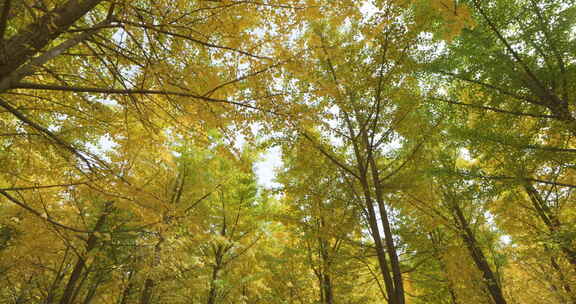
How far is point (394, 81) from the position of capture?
4328 millimetres

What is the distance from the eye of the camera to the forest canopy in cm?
243

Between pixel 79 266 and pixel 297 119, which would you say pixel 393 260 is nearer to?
pixel 297 119

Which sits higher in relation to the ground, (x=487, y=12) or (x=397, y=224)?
(x=487, y=12)

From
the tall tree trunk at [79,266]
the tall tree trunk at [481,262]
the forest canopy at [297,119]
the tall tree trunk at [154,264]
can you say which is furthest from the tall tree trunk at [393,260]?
the tall tree trunk at [79,266]

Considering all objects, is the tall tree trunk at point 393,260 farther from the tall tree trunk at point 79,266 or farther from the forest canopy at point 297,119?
the tall tree trunk at point 79,266

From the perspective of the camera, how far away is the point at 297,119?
241 centimetres

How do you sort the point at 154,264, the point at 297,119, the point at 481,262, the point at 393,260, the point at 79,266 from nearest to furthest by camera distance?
the point at 297,119, the point at 393,260, the point at 154,264, the point at 79,266, the point at 481,262

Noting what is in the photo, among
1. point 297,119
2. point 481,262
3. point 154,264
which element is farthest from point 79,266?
point 481,262

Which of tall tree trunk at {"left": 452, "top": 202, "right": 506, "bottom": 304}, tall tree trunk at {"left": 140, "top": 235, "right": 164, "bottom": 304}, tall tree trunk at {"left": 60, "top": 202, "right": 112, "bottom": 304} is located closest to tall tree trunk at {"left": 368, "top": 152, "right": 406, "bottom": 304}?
tall tree trunk at {"left": 452, "top": 202, "right": 506, "bottom": 304}

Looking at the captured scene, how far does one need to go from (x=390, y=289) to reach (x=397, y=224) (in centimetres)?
321

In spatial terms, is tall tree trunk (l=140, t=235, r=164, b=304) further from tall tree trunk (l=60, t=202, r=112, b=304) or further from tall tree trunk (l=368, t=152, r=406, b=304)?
tall tree trunk (l=368, t=152, r=406, b=304)

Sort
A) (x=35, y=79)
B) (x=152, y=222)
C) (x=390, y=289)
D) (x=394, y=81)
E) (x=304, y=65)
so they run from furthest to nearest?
(x=394, y=81), (x=390, y=289), (x=35, y=79), (x=152, y=222), (x=304, y=65)

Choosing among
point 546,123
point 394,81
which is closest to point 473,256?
point 546,123

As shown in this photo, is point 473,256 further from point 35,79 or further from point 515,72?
point 35,79
